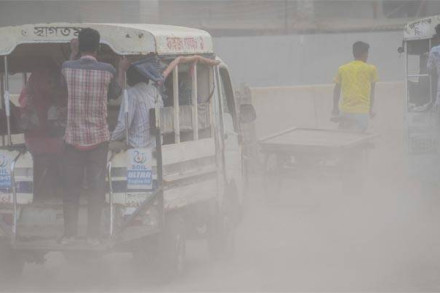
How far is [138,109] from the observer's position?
791cm

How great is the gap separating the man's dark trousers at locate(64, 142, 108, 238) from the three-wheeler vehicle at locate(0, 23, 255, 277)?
3.3 inches

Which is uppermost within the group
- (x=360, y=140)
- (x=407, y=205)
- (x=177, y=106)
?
(x=177, y=106)

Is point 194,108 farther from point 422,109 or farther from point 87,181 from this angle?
point 422,109

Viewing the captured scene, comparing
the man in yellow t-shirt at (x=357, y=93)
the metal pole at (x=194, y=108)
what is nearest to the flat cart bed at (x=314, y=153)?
the man in yellow t-shirt at (x=357, y=93)

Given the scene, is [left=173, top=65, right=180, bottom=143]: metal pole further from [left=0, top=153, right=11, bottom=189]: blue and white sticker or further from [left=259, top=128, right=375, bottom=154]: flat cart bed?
[left=259, top=128, right=375, bottom=154]: flat cart bed

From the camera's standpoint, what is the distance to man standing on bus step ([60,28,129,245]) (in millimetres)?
7609

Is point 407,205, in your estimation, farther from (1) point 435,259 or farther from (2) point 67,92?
(2) point 67,92

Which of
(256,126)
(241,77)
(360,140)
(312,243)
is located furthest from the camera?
(241,77)

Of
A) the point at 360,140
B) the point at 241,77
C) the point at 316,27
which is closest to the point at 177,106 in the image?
the point at 360,140

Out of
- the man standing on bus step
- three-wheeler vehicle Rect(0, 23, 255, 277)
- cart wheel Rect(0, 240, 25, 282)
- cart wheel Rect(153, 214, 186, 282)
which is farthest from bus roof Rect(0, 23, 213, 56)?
cart wheel Rect(0, 240, 25, 282)

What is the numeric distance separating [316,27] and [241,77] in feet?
12.4

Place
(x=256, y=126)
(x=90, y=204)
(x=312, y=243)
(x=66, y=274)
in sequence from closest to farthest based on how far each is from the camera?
(x=90, y=204)
(x=66, y=274)
(x=312, y=243)
(x=256, y=126)

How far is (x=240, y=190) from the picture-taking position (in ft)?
32.6

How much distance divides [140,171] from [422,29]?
512 cm
